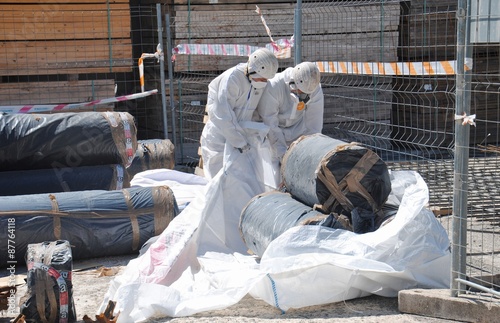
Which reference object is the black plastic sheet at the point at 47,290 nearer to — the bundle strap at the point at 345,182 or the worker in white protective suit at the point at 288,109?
the bundle strap at the point at 345,182

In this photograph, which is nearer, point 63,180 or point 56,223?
point 56,223

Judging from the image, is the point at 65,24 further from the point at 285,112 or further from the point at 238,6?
the point at 285,112

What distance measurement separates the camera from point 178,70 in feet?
A: 33.6

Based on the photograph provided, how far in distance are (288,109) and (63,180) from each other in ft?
7.03

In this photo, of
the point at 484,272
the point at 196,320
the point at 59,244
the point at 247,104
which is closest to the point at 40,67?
the point at 247,104

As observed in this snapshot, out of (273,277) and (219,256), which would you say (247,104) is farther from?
Answer: (273,277)

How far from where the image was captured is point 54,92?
10.2 metres

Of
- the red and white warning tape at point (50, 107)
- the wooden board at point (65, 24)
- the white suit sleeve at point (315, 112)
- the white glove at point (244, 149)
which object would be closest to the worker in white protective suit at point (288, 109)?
the white suit sleeve at point (315, 112)

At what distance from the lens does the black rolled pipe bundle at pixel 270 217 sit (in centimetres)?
558

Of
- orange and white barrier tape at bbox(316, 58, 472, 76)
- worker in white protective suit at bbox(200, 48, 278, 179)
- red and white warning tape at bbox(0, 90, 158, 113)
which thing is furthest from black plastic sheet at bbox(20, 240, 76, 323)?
red and white warning tape at bbox(0, 90, 158, 113)

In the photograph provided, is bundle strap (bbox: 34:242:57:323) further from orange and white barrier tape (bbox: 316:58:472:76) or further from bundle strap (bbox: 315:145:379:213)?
orange and white barrier tape (bbox: 316:58:472:76)

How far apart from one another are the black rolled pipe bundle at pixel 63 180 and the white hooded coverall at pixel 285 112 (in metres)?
1.46

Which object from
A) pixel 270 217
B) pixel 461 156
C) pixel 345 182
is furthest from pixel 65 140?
pixel 461 156

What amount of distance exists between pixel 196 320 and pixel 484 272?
1.84 m
